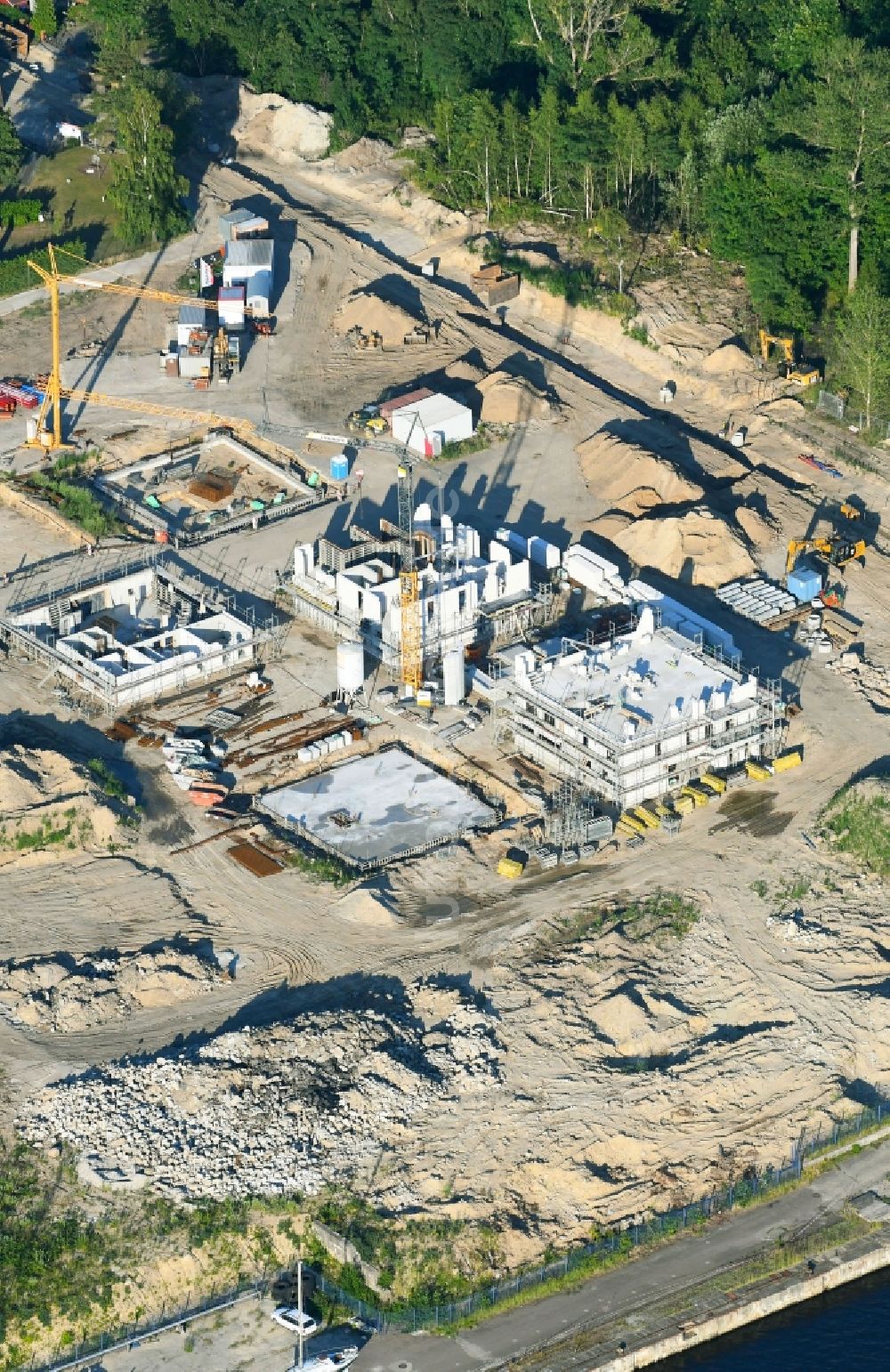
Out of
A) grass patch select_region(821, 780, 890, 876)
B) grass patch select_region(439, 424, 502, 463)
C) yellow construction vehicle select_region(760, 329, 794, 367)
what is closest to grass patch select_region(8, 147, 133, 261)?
grass patch select_region(439, 424, 502, 463)

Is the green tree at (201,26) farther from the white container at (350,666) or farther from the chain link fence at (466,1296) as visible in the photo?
the chain link fence at (466,1296)

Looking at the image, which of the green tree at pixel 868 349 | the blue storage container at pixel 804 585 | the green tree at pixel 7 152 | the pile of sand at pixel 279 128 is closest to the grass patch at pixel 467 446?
the green tree at pixel 868 349

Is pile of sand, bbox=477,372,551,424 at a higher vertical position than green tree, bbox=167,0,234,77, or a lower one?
lower

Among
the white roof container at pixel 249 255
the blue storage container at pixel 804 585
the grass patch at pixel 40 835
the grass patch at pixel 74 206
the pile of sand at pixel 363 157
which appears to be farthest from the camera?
the pile of sand at pixel 363 157

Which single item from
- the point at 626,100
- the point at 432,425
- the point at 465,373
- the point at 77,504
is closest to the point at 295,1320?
the point at 77,504

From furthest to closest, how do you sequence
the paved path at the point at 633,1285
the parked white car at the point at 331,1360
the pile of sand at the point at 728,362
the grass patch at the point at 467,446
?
the pile of sand at the point at 728,362 < the grass patch at the point at 467,446 < the paved path at the point at 633,1285 < the parked white car at the point at 331,1360

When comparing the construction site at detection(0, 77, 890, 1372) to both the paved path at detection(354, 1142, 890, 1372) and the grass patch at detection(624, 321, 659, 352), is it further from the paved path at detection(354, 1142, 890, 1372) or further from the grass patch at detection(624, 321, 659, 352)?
the paved path at detection(354, 1142, 890, 1372)

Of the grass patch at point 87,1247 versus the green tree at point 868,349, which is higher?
the green tree at point 868,349

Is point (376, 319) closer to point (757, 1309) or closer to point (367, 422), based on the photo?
point (367, 422)
